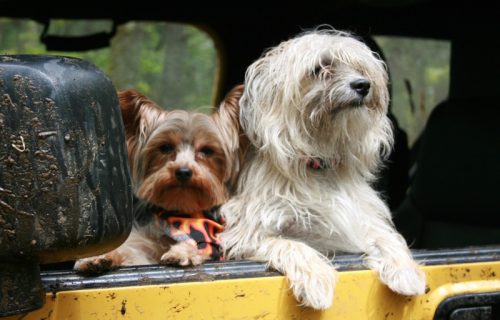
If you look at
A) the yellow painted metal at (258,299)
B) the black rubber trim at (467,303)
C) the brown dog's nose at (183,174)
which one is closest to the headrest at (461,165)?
the yellow painted metal at (258,299)

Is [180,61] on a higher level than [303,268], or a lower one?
lower

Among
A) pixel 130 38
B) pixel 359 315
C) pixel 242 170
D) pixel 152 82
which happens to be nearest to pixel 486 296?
pixel 359 315

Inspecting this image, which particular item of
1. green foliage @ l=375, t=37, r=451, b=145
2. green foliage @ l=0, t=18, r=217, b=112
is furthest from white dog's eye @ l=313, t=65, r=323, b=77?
green foliage @ l=0, t=18, r=217, b=112

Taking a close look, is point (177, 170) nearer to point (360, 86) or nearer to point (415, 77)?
point (360, 86)

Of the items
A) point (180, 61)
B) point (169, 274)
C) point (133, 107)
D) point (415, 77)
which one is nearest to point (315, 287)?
point (169, 274)

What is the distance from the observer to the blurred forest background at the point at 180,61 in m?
5.22

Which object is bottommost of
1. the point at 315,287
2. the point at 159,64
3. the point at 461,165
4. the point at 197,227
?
the point at 159,64

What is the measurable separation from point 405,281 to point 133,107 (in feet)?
4.10

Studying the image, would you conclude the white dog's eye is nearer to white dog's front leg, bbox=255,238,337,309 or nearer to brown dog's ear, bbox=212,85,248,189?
brown dog's ear, bbox=212,85,248,189

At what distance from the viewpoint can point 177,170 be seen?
2.79m

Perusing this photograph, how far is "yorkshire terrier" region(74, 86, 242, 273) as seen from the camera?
2795mm

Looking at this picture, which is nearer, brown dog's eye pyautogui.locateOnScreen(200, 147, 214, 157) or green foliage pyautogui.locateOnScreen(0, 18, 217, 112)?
brown dog's eye pyautogui.locateOnScreen(200, 147, 214, 157)

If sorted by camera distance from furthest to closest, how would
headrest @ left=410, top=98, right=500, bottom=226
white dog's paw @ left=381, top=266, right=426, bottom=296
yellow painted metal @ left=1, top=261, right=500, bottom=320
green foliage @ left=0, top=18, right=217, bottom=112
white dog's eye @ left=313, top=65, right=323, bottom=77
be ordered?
green foliage @ left=0, top=18, right=217, bottom=112 → headrest @ left=410, top=98, right=500, bottom=226 → white dog's eye @ left=313, top=65, right=323, bottom=77 → white dog's paw @ left=381, top=266, right=426, bottom=296 → yellow painted metal @ left=1, top=261, right=500, bottom=320

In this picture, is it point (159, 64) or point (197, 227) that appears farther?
point (159, 64)
